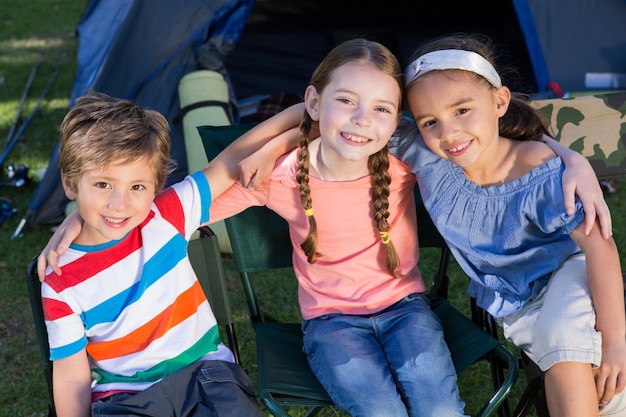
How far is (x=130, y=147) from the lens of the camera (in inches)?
75.6

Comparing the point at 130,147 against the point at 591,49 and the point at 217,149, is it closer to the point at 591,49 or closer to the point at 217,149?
the point at 217,149

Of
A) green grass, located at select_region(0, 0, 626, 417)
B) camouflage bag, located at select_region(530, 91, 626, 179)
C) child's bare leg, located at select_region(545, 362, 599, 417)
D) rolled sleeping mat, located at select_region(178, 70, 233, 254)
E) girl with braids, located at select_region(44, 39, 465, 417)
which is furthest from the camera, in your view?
rolled sleeping mat, located at select_region(178, 70, 233, 254)

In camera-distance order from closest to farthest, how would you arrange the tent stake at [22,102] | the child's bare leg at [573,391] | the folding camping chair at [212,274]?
the child's bare leg at [573,391]
the folding camping chair at [212,274]
the tent stake at [22,102]

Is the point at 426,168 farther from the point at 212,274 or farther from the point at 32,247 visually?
the point at 32,247

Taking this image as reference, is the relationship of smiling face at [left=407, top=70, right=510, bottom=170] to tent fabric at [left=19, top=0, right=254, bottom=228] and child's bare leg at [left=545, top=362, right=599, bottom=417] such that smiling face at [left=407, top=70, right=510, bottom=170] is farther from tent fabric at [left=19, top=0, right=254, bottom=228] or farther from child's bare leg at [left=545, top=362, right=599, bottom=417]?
tent fabric at [left=19, top=0, right=254, bottom=228]

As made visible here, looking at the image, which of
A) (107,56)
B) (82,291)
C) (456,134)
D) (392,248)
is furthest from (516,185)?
(107,56)

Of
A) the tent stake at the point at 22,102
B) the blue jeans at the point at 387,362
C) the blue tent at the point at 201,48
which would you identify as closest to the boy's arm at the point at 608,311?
the blue jeans at the point at 387,362

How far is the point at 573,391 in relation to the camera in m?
1.86

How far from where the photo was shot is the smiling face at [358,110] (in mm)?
2018

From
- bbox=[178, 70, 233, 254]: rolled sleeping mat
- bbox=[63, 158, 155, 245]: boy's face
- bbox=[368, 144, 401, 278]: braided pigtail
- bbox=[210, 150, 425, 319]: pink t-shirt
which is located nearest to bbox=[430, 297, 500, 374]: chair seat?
bbox=[210, 150, 425, 319]: pink t-shirt

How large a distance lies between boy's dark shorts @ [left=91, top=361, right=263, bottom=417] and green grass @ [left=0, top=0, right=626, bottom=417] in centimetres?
87

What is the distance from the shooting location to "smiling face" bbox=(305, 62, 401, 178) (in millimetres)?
2018

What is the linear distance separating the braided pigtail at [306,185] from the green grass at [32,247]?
85 centimetres

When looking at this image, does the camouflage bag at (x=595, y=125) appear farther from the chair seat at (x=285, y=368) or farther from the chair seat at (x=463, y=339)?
the chair seat at (x=285, y=368)
